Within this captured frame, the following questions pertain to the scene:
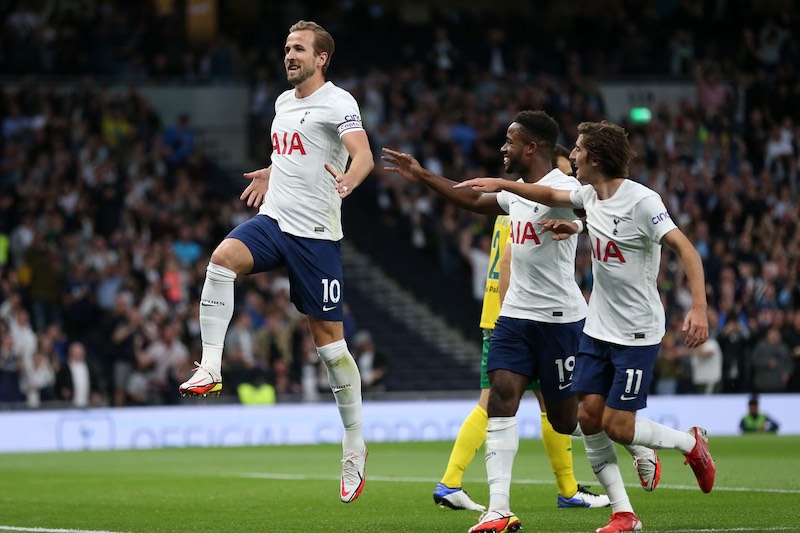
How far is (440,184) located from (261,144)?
67.6 feet

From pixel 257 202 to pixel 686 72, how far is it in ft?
81.7

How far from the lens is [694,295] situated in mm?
8555

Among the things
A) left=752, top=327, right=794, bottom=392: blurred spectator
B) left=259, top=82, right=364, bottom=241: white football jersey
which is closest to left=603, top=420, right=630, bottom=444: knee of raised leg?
left=259, top=82, right=364, bottom=241: white football jersey

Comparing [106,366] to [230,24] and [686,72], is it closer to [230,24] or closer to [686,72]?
[230,24]

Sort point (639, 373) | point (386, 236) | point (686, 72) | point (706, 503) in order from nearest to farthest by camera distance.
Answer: point (639, 373) → point (706, 503) → point (386, 236) → point (686, 72)

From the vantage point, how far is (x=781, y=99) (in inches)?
1219

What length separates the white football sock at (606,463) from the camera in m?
9.16

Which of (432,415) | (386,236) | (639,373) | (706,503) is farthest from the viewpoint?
(386,236)

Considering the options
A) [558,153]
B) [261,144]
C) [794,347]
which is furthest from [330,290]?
[261,144]

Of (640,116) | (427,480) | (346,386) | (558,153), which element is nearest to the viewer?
(346,386)

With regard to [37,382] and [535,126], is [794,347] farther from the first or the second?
[535,126]

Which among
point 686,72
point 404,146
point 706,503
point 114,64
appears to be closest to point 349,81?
point 404,146

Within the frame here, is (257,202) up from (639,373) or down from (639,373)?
up

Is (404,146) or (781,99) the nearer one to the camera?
(404,146)
